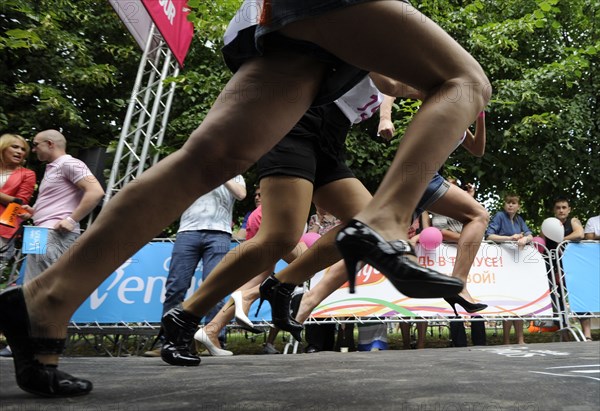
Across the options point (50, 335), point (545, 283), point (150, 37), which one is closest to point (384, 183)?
point (50, 335)

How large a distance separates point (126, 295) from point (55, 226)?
144cm

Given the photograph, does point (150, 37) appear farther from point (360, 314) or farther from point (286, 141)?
point (286, 141)

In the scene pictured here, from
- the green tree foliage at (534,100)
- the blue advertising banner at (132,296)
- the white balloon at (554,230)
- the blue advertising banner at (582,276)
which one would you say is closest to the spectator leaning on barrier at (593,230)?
the white balloon at (554,230)

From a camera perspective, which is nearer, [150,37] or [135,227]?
[135,227]

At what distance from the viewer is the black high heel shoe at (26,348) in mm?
1576

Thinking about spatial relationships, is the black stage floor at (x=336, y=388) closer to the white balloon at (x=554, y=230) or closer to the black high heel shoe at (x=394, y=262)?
the black high heel shoe at (x=394, y=262)

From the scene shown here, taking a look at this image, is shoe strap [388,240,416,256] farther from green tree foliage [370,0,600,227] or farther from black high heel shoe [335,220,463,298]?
green tree foliage [370,0,600,227]

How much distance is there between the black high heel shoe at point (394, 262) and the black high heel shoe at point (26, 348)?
876mm

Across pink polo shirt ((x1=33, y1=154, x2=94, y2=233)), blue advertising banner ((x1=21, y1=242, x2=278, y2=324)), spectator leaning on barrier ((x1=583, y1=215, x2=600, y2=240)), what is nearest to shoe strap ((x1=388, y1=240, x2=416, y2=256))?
pink polo shirt ((x1=33, y1=154, x2=94, y2=233))

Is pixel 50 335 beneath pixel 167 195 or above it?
beneath

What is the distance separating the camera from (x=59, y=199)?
4.74 metres

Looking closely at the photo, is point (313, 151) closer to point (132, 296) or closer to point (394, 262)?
point (394, 262)

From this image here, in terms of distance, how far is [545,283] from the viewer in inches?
256

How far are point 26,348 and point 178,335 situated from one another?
105 cm
